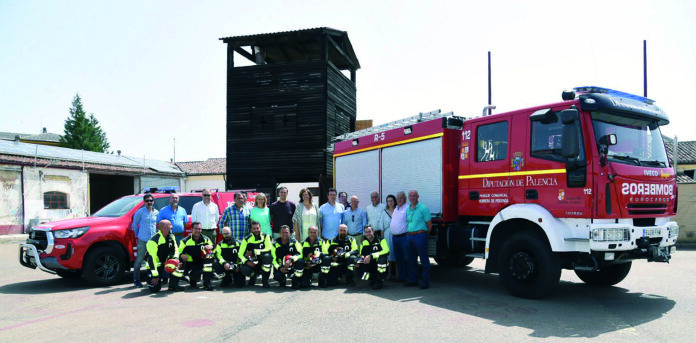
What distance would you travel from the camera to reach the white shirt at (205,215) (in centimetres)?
904

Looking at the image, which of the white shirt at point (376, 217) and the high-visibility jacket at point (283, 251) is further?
the white shirt at point (376, 217)

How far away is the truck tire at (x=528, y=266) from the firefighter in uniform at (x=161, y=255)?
5251 millimetres

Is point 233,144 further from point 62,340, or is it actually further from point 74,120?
point 74,120

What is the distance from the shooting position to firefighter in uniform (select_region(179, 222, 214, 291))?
26.3ft

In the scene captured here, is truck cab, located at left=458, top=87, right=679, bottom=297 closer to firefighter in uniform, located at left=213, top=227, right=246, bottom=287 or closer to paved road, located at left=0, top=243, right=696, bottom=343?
paved road, located at left=0, top=243, right=696, bottom=343

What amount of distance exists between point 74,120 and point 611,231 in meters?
58.4

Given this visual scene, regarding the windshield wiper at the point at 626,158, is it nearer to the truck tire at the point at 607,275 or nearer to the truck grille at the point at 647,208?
the truck grille at the point at 647,208

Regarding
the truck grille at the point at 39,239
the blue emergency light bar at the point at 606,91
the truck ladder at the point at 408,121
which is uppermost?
the blue emergency light bar at the point at 606,91

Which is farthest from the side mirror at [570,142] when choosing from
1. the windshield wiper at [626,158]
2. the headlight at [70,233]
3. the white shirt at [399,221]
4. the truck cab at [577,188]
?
the headlight at [70,233]

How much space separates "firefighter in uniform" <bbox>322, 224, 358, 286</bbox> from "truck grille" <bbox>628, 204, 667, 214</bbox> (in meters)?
4.24

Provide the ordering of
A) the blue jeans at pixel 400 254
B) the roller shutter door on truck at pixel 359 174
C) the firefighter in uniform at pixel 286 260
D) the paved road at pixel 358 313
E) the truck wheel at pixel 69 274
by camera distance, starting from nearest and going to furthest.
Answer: the paved road at pixel 358 313
the firefighter in uniform at pixel 286 260
the blue jeans at pixel 400 254
the truck wheel at pixel 69 274
the roller shutter door on truck at pixel 359 174

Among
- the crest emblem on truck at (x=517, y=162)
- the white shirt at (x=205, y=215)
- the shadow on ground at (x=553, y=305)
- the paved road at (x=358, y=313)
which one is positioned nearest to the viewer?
the paved road at (x=358, y=313)

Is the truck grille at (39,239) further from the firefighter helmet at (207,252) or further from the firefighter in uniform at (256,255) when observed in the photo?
the firefighter in uniform at (256,255)

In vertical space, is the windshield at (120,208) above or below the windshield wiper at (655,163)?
below
